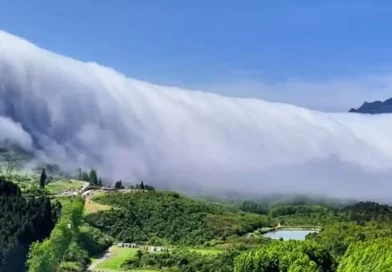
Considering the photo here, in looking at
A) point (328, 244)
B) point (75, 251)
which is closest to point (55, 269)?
point (75, 251)

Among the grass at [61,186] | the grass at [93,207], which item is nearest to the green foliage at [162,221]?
the grass at [93,207]

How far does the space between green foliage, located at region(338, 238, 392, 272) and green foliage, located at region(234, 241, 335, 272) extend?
10.3ft

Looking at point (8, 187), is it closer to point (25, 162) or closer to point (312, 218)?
point (312, 218)

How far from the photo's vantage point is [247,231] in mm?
105688

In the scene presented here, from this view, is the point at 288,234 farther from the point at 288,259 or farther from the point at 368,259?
the point at 368,259

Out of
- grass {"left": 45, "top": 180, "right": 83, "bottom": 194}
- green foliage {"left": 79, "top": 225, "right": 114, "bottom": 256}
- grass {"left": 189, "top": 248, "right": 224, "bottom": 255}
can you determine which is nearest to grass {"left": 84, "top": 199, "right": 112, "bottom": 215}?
green foliage {"left": 79, "top": 225, "right": 114, "bottom": 256}

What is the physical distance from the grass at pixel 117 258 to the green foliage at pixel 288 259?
14426 millimetres

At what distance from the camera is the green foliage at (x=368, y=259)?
51344 millimetres

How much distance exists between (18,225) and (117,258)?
13238 millimetres

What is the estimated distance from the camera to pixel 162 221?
98.9 metres

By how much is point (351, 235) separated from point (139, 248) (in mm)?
31663

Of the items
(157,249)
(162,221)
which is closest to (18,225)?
(157,249)

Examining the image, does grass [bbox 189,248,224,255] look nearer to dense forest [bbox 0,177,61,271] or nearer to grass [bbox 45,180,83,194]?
dense forest [bbox 0,177,61,271]

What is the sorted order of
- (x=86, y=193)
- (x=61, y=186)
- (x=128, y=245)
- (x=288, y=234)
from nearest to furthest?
(x=128, y=245)
(x=288, y=234)
(x=86, y=193)
(x=61, y=186)
